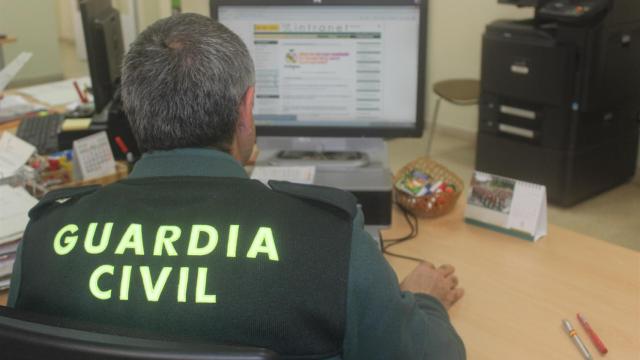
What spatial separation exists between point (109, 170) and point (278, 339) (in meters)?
1.17

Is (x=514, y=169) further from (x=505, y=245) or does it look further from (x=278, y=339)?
(x=278, y=339)

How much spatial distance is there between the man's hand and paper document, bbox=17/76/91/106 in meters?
2.05

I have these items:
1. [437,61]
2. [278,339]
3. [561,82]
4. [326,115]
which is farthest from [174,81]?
[437,61]

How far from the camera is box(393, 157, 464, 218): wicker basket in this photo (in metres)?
1.66

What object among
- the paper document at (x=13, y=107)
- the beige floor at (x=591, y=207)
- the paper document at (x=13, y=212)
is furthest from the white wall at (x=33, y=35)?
the paper document at (x=13, y=212)

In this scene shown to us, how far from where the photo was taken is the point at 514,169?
3.65 m

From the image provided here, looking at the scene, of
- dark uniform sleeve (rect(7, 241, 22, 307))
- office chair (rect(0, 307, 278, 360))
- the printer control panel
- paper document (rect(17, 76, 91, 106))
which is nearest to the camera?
office chair (rect(0, 307, 278, 360))

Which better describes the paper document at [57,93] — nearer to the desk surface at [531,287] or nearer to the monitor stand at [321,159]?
the monitor stand at [321,159]

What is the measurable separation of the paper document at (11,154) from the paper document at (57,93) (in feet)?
3.59

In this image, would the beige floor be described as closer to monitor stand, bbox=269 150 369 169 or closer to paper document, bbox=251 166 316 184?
monitor stand, bbox=269 150 369 169

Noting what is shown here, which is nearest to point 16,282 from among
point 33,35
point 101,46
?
point 101,46

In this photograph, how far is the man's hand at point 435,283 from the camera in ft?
4.21

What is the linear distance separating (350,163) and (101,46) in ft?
3.11

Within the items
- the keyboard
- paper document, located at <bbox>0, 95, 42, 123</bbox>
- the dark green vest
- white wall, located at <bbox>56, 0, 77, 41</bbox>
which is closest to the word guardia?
the dark green vest
